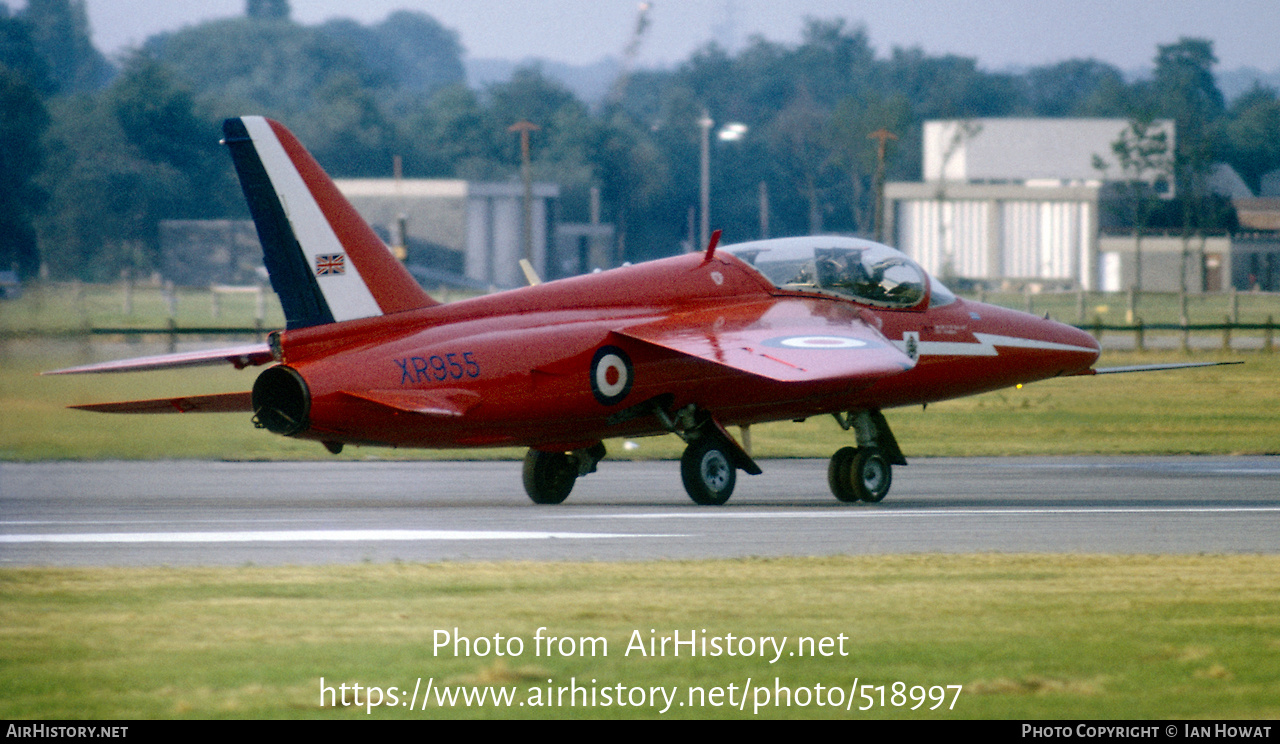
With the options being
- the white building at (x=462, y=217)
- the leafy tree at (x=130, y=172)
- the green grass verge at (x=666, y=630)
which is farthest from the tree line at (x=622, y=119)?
the green grass verge at (x=666, y=630)

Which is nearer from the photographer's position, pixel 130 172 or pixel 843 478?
pixel 843 478

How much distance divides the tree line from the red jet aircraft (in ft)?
128

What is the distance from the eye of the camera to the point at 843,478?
18625 millimetres

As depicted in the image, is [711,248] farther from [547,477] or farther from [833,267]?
[547,477]

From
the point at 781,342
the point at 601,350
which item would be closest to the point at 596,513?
the point at 601,350

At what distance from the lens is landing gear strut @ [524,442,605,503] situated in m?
18.4

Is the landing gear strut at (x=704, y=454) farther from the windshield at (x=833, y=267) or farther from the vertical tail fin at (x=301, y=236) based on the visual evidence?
the vertical tail fin at (x=301, y=236)

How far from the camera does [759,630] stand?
31.5ft

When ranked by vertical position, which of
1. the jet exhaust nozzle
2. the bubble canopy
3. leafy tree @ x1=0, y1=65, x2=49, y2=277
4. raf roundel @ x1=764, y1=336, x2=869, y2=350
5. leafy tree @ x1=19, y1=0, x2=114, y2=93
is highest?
leafy tree @ x1=19, y1=0, x2=114, y2=93

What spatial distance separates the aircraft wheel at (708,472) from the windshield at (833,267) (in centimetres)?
214

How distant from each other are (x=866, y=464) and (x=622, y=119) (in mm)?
120422

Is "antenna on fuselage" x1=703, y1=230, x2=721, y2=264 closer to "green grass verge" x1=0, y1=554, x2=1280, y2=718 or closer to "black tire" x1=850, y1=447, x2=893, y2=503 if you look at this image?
"black tire" x1=850, y1=447, x2=893, y2=503

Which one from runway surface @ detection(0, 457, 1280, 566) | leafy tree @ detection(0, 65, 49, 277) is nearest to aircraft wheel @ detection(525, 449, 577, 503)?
runway surface @ detection(0, 457, 1280, 566)

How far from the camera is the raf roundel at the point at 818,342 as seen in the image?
57.7ft
